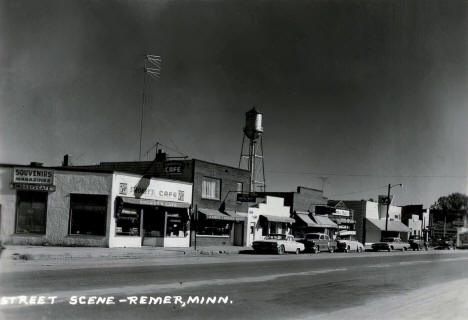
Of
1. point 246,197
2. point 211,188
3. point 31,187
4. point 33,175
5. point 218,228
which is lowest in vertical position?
point 218,228

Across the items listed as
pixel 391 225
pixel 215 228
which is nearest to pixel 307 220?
pixel 215 228

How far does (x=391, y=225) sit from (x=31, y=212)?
54707mm

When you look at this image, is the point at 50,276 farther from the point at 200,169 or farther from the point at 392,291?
the point at 200,169

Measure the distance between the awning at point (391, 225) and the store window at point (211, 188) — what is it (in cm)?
3420

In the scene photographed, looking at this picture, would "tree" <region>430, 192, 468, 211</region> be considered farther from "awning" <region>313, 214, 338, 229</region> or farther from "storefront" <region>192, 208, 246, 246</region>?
"storefront" <region>192, 208, 246, 246</region>

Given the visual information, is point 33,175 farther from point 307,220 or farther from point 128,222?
point 307,220

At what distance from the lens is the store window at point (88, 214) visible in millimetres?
30781

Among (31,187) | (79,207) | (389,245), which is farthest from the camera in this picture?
(389,245)

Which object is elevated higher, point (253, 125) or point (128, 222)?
point (253, 125)

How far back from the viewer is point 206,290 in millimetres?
13711

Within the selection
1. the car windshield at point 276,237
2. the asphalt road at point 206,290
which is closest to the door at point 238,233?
the car windshield at point 276,237

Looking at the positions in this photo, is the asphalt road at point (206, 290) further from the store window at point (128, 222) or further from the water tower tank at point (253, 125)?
the water tower tank at point (253, 125)

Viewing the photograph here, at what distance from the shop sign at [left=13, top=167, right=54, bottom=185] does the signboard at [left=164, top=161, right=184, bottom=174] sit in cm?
891

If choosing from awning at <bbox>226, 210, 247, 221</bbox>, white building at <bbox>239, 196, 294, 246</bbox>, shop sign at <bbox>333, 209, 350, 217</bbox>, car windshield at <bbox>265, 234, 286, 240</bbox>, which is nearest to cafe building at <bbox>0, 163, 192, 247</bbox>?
car windshield at <bbox>265, 234, 286, 240</bbox>
